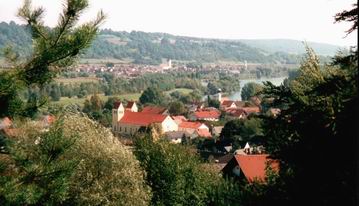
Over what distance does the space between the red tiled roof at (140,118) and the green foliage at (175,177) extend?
5177 cm

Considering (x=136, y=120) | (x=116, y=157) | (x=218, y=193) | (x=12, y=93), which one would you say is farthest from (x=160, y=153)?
(x=136, y=120)

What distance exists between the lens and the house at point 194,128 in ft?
240

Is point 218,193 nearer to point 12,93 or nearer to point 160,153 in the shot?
point 160,153

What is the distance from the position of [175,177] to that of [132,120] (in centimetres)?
5511

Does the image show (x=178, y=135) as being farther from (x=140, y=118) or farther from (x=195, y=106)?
(x=195, y=106)

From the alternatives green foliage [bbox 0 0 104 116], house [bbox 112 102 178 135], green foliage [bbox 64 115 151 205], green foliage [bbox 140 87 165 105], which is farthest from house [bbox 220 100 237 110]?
green foliage [bbox 0 0 104 116]

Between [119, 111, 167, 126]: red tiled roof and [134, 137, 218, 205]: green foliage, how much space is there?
51.8 m

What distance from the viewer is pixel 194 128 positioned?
244 feet

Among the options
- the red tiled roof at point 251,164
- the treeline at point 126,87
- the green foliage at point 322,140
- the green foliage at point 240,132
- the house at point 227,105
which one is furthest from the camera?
the treeline at point 126,87

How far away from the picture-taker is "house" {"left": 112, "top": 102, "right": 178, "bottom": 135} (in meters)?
73.4

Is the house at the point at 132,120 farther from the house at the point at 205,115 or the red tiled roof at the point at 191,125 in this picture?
the house at the point at 205,115

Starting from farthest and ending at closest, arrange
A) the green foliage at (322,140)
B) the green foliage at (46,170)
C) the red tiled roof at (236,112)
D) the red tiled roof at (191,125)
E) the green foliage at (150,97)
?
the green foliage at (150,97) → the red tiled roof at (236,112) → the red tiled roof at (191,125) → the green foliage at (46,170) → the green foliage at (322,140)

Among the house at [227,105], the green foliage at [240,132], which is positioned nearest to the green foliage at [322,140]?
the green foliage at [240,132]

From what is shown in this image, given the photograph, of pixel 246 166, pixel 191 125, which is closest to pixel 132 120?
pixel 191 125
